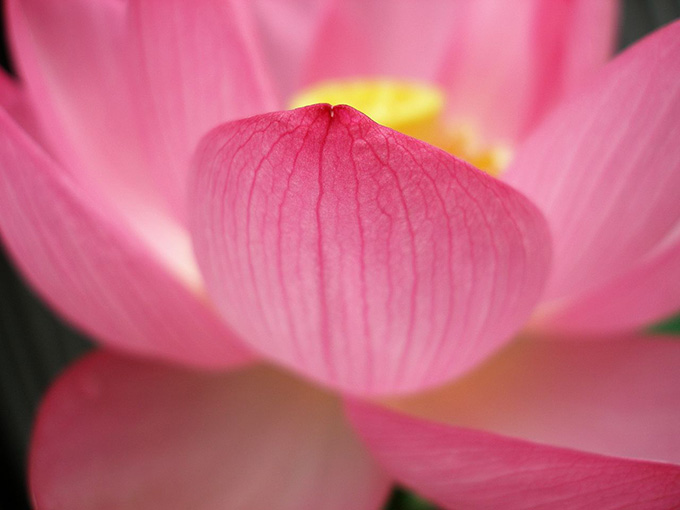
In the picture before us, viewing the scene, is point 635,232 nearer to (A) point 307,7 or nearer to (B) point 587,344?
(B) point 587,344

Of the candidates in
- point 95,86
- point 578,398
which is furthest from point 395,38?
point 578,398

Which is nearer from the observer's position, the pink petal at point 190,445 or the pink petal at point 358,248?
the pink petal at point 358,248

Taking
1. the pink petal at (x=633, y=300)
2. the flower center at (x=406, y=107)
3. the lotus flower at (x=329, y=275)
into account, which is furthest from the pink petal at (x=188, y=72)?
the pink petal at (x=633, y=300)

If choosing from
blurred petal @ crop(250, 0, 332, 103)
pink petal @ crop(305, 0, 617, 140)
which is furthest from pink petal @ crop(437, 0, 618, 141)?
blurred petal @ crop(250, 0, 332, 103)

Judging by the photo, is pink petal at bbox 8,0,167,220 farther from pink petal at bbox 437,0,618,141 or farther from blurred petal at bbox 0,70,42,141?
pink petal at bbox 437,0,618,141

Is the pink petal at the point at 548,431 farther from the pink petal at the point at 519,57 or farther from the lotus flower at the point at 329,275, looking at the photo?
the pink petal at the point at 519,57

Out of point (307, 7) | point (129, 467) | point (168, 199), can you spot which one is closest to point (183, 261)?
point (168, 199)
